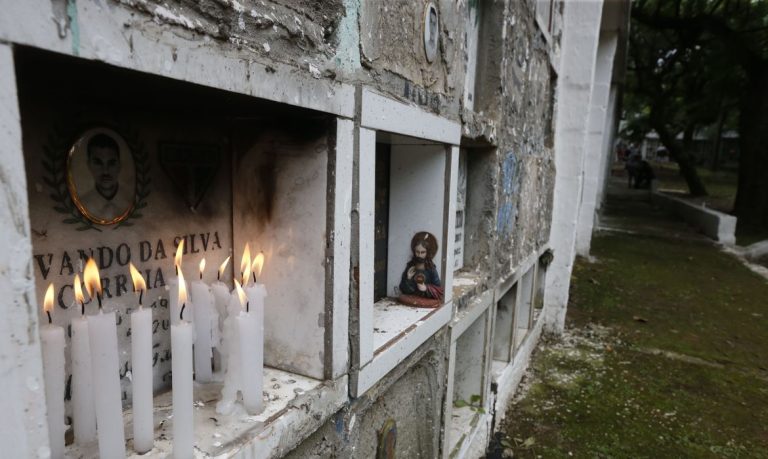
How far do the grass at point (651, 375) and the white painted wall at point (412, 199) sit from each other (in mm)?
1963

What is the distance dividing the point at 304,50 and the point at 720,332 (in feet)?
22.3

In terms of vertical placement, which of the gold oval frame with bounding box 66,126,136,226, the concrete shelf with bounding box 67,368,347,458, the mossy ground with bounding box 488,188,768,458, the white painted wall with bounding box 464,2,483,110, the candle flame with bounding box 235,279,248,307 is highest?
the white painted wall with bounding box 464,2,483,110

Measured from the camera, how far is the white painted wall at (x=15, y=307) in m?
0.67

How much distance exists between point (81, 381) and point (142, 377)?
6.1 inches

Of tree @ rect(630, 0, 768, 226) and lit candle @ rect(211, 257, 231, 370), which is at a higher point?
tree @ rect(630, 0, 768, 226)

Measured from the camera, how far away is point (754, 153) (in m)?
12.6

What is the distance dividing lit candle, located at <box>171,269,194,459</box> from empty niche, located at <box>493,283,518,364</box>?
11.8ft

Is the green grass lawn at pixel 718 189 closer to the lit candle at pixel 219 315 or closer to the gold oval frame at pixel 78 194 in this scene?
the lit candle at pixel 219 315

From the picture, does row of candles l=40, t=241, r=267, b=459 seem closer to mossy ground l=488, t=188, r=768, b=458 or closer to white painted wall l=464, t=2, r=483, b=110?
white painted wall l=464, t=2, r=483, b=110

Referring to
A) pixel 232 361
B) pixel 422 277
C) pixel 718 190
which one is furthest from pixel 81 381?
pixel 718 190

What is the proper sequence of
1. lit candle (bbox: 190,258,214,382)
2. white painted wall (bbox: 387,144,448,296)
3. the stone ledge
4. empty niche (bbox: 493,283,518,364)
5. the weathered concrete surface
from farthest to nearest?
the stone ledge, empty niche (bbox: 493,283,518,364), white painted wall (bbox: 387,144,448,296), the weathered concrete surface, lit candle (bbox: 190,258,214,382)

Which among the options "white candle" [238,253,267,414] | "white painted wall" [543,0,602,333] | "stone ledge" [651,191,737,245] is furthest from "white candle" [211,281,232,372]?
"stone ledge" [651,191,737,245]

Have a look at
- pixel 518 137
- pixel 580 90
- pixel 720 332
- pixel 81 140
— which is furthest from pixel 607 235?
pixel 81 140

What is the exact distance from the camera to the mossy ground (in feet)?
12.1
